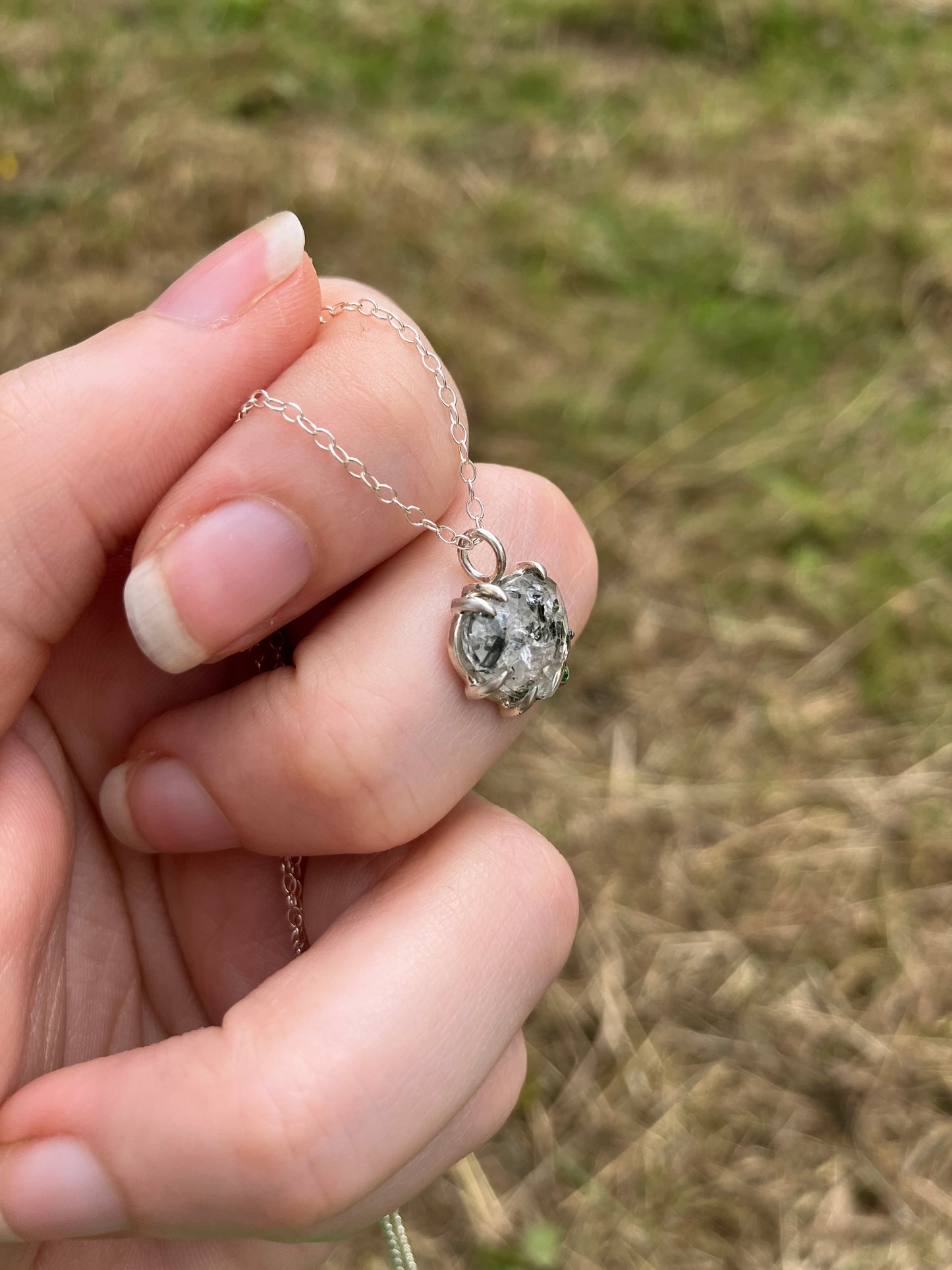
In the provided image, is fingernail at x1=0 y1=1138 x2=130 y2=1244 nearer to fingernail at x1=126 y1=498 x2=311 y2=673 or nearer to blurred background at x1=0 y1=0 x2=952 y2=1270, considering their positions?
fingernail at x1=126 y1=498 x2=311 y2=673

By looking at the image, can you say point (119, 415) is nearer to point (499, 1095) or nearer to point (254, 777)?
point (254, 777)

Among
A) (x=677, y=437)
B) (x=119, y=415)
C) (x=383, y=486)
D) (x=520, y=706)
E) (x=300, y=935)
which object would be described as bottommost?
(x=677, y=437)

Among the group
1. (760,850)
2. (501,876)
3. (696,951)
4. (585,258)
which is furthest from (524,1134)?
(585,258)

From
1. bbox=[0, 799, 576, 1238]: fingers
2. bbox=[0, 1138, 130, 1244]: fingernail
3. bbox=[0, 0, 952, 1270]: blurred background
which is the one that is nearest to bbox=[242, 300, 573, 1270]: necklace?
bbox=[0, 799, 576, 1238]: fingers

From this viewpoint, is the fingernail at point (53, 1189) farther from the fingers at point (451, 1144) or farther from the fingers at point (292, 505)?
the fingers at point (292, 505)

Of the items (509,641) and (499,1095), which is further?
(499,1095)

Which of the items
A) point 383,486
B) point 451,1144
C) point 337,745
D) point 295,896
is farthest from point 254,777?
point 451,1144

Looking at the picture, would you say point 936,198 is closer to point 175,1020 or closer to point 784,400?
point 784,400
